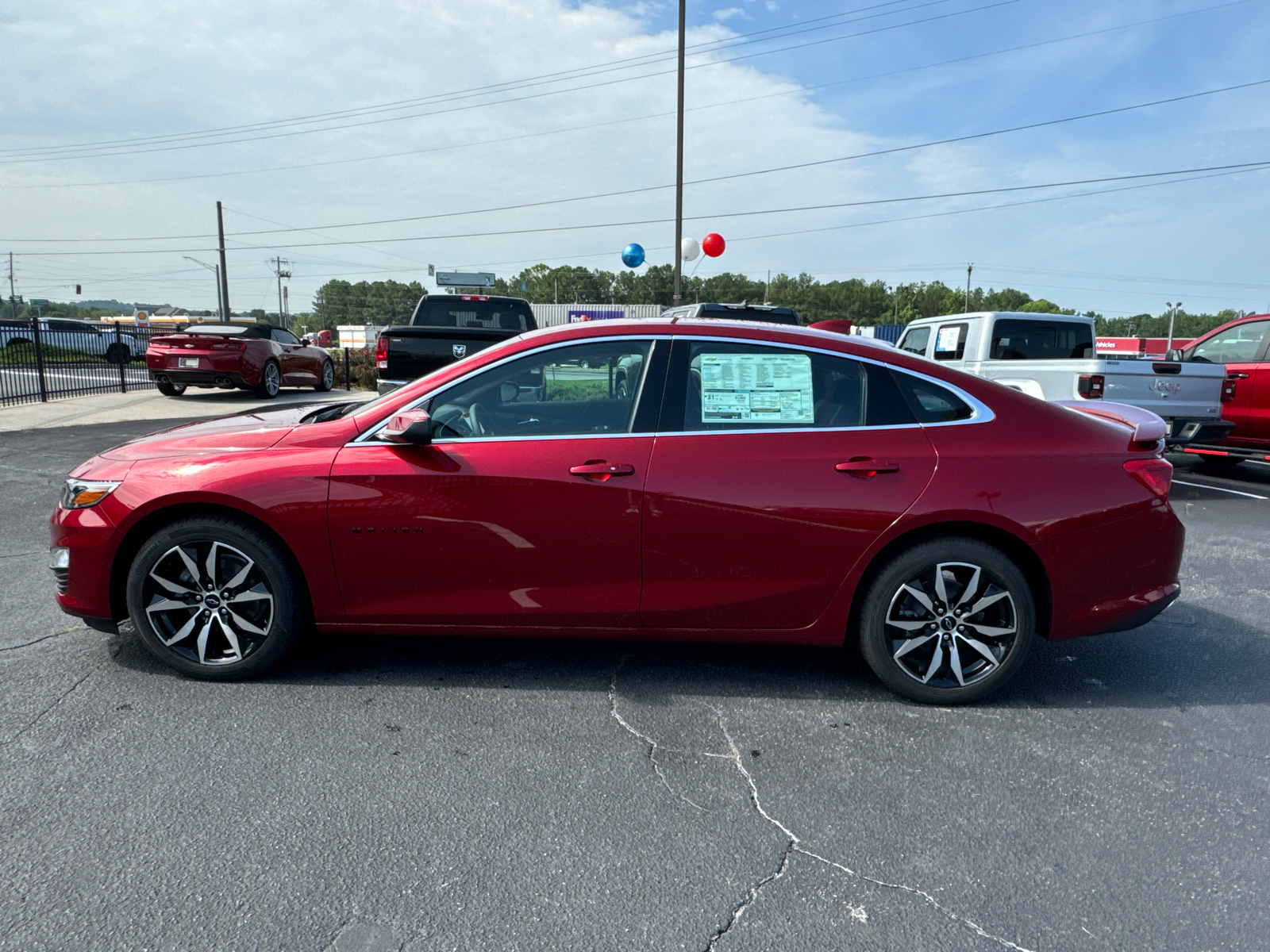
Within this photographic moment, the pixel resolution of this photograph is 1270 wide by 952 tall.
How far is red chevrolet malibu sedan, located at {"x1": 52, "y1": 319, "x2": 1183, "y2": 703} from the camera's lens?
3367 millimetres

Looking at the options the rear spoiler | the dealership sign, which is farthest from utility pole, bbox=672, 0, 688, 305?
the rear spoiler

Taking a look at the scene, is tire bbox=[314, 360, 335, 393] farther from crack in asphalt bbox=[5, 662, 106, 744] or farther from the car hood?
crack in asphalt bbox=[5, 662, 106, 744]

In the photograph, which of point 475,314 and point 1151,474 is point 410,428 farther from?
point 475,314

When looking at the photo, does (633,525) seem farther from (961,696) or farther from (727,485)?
(961,696)

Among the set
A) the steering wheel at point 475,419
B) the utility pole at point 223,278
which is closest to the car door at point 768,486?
the steering wheel at point 475,419

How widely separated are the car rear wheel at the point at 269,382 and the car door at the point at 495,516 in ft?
48.0

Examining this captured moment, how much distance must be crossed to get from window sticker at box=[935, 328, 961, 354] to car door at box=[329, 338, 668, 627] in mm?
8525

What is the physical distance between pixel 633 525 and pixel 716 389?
695 millimetres

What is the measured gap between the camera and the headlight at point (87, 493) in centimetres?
352

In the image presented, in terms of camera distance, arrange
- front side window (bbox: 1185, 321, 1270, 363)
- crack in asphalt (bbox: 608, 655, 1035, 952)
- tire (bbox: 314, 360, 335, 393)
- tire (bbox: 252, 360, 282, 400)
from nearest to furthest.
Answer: crack in asphalt (bbox: 608, 655, 1035, 952) → front side window (bbox: 1185, 321, 1270, 363) → tire (bbox: 252, 360, 282, 400) → tire (bbox: 314, 360, 335, 393)

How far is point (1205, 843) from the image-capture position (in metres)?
2.59

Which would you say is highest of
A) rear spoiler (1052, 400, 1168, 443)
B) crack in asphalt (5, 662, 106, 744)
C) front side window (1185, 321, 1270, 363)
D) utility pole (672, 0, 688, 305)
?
utility pole (672, 0, 688, 305)

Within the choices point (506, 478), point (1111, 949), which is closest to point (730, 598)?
point (506, 478)

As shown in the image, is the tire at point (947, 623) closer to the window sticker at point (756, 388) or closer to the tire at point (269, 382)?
the window sticker at point (756, 388)
